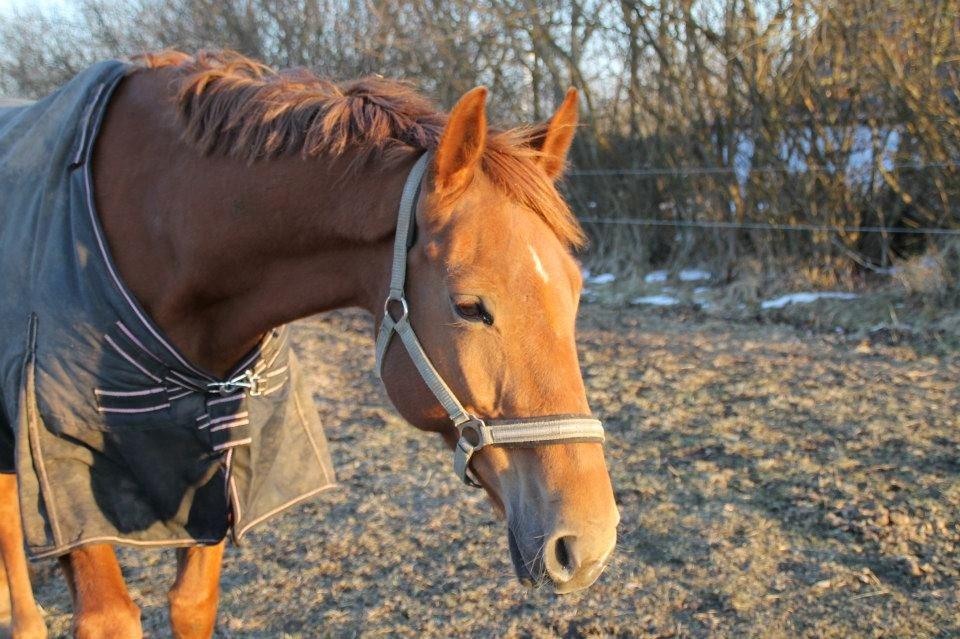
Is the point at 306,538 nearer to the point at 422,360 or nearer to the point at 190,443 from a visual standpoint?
the point at 190,443

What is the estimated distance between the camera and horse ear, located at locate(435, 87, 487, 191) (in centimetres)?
143

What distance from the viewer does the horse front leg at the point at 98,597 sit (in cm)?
174

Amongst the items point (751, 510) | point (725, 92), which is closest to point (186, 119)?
point (751, 510)

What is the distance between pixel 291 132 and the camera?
1669 millimetres

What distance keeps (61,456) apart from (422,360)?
0.88m

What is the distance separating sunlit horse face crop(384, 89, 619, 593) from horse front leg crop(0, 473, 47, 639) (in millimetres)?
1677

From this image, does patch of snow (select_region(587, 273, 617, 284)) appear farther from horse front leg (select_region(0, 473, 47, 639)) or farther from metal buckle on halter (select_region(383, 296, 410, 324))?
metal buckle on halter (select_region(383, 296, 410, 324))

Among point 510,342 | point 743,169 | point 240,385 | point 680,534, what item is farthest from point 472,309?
point 743,169

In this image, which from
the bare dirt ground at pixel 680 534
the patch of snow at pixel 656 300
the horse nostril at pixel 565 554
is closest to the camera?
the horse nostril at pixel 565 554

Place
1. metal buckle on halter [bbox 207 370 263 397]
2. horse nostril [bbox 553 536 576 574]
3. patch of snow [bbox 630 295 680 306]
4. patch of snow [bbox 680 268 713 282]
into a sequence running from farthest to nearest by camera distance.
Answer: patch of snow [bbox 680 268 713 282] < patch of snow [bbox 630 295 680 306] < metal buckle on halter [bbox 207 370 263 397] < horse nostril [bbox 553 536 576 574]

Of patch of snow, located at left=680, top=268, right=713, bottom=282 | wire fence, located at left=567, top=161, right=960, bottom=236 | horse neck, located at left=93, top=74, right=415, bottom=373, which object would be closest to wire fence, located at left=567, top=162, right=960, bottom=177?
wire fence, located at left=567, top=161, right=960, bottom=236

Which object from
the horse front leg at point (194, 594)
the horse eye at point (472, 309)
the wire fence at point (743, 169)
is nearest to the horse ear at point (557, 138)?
the horse eye at point (472, 309)

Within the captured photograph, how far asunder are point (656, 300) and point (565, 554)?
244 inches

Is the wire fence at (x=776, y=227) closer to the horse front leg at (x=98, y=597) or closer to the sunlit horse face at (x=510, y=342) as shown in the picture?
the sunlit horse face at (x=510, y=342)
